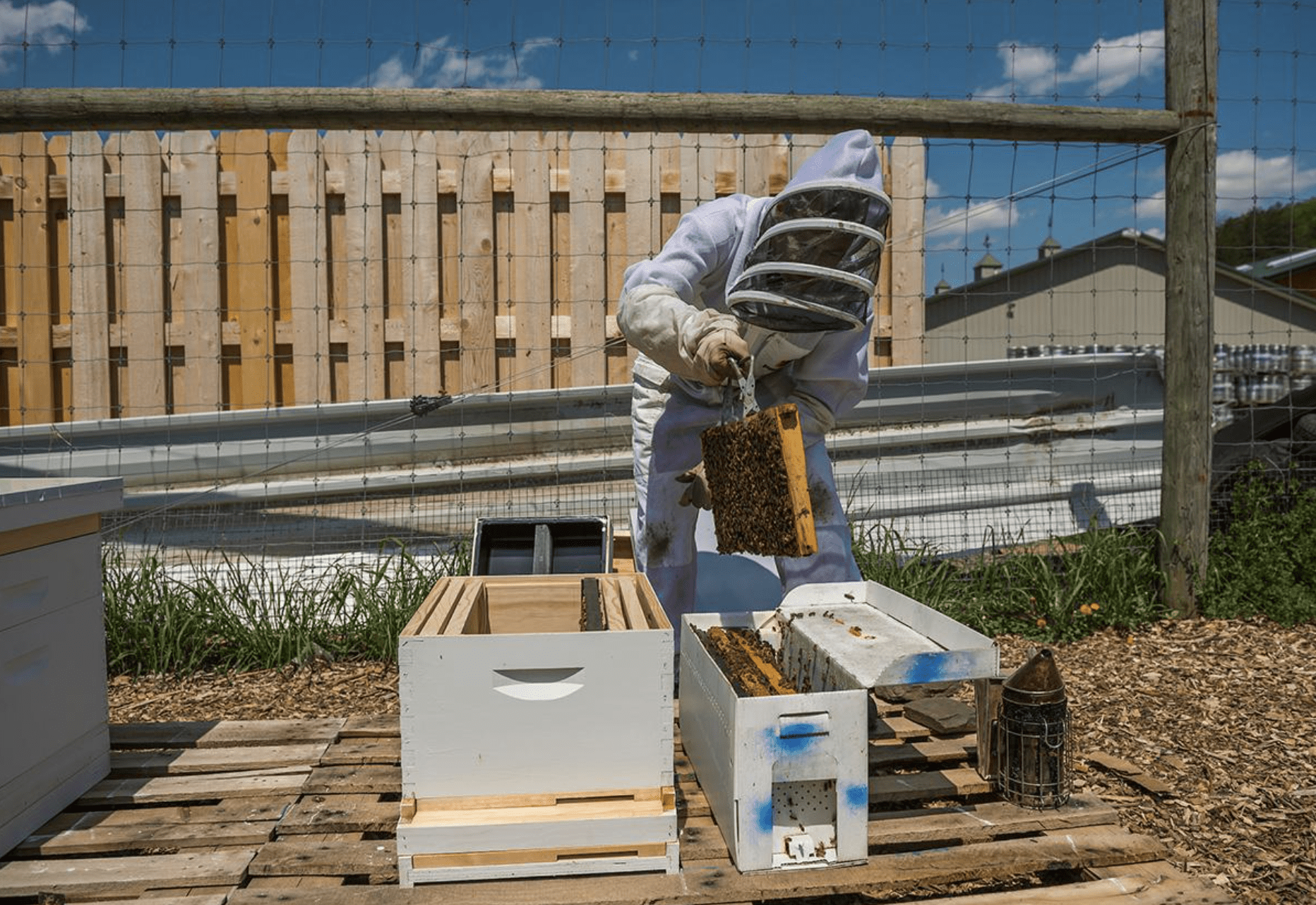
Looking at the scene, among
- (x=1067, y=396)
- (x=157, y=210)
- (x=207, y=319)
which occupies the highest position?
(x=157, y=210)

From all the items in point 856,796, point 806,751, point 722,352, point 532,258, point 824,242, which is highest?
point 532,258

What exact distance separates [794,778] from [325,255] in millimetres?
4124

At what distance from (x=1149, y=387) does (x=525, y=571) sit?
12.9 ft

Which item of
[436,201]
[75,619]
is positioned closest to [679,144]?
[436,201]

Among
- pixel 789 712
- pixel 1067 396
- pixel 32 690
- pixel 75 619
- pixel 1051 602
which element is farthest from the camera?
pixel 1067 396

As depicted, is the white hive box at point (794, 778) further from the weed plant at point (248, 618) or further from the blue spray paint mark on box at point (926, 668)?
the weed plant at point (248, 618)

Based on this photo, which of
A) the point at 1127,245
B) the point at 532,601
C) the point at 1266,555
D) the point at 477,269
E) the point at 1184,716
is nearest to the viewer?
the point at 532,601

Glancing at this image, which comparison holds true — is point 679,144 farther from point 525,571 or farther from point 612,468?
point 525,571

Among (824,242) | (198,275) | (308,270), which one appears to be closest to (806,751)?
(824,242)

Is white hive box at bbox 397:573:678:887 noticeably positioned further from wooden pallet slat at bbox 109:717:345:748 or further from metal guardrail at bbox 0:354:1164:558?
metal guardrail at bbox 0:354:1164:558

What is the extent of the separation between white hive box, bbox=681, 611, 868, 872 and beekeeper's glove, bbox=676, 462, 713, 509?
0.93 m

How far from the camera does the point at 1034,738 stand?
2.27 m

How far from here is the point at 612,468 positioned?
509cm

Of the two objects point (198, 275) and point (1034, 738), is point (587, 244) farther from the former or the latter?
point (1034, 738)
